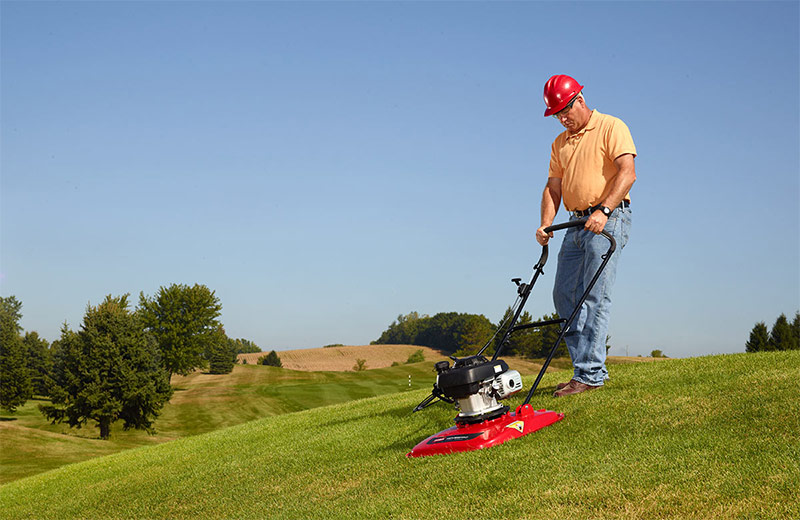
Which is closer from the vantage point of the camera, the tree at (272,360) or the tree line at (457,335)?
the tree line at (457,335)

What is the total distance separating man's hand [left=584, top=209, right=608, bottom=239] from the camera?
20.1ft

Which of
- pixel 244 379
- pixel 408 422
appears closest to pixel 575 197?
pixel 408 422

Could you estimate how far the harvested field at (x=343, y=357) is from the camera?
292 feet

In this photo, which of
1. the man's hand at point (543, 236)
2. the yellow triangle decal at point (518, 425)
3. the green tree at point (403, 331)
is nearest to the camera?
the yellow triangle decal at point (518, 425)

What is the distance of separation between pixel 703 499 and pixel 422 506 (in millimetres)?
1771

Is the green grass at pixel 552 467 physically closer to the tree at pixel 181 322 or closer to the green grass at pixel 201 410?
the green grass at pixel 201 410

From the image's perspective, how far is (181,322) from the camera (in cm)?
6072

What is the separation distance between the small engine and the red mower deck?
0.10 metres

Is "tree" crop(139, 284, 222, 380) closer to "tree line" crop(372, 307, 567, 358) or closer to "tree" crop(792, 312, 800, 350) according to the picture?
"tree line" crop(372, 307, 567, 358)

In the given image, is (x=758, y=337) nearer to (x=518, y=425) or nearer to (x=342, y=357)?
(x=518, y=425)

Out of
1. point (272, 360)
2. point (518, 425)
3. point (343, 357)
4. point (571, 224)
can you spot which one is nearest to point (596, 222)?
point (571, 224)

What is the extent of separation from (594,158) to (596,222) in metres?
0.80

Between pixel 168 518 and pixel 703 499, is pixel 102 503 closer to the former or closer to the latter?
pixel 168 518

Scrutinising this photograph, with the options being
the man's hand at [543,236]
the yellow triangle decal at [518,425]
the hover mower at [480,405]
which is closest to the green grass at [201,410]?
the hover mower at [480,405]
